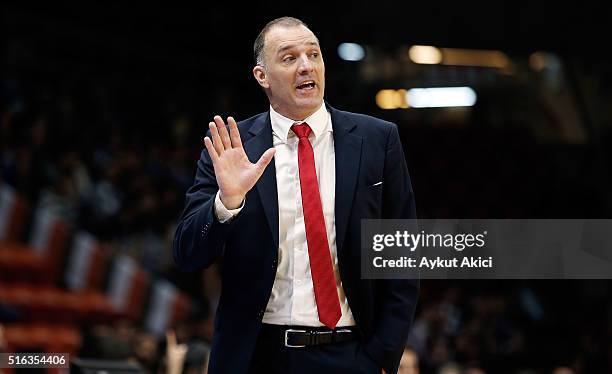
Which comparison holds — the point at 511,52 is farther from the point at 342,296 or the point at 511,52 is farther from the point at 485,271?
the point at 342,296

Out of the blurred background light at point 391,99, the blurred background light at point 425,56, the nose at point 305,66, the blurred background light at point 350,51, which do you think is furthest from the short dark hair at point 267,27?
the blurred background light at point 425,56

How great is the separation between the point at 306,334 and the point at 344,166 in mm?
489

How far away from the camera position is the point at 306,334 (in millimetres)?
3023

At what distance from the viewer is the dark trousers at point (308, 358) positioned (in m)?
3.02

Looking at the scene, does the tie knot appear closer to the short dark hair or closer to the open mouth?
the open mouth

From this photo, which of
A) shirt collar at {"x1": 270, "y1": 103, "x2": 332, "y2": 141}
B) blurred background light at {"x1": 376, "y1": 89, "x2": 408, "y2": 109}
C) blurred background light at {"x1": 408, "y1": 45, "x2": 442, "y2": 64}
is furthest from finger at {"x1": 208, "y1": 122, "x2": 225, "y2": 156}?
blurred background light at {"x1": 408, "y1": 45, "x2": 442, "y2": 64}

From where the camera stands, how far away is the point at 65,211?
36.2 feet

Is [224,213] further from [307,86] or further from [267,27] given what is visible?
[267,27]

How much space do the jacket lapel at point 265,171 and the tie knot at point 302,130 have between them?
89 mm

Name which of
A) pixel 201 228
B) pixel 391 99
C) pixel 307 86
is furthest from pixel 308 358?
pixel 391 99

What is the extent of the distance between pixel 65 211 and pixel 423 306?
12.3ft

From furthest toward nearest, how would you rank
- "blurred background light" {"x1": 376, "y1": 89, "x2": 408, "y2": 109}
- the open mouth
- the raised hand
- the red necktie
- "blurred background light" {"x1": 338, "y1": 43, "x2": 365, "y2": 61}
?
"blurred background light" {"x1": 376, "y1": 89, "x2": 408, "y2": 109} → "blurred background light" {"x1": 338, "y1": 43, "x2": 365, "y2": 61} → the open mouth → the red necktie → the raised hand

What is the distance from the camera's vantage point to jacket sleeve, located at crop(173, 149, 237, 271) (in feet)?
9.66

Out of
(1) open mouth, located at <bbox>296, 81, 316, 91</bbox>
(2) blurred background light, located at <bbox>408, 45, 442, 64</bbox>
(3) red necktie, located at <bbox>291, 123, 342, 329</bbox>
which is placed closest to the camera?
(3) red necktie, located at <bbox>291, 123, 342, 329</bbox>
